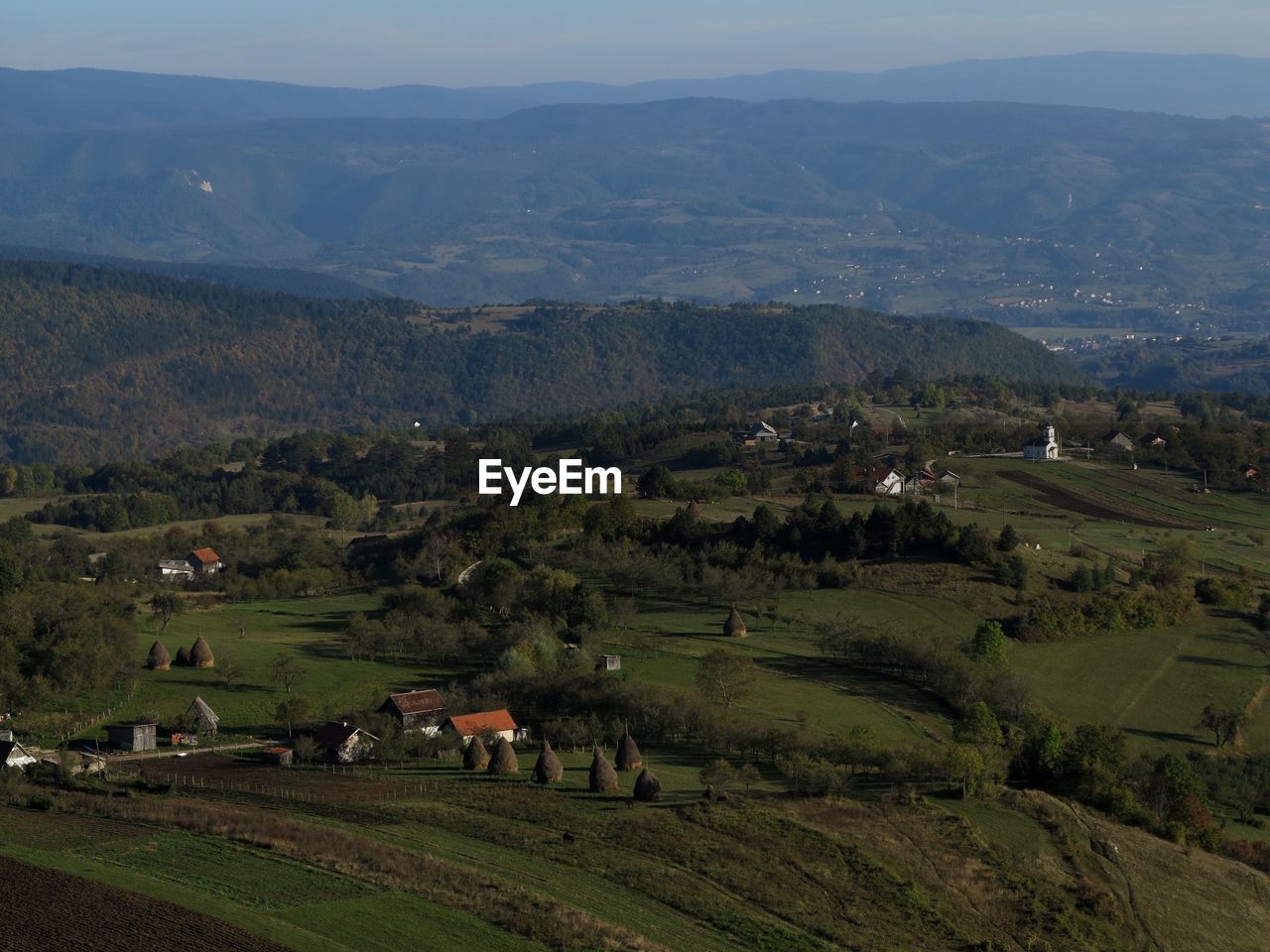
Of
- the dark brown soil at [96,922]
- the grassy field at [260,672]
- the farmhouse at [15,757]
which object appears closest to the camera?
the dark brown soil at [96,922]

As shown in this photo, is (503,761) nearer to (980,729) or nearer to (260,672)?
(980,729)

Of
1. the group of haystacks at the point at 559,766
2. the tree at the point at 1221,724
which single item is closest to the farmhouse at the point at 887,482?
the tree at the point at 1221,724

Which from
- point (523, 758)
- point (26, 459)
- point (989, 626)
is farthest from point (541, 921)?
point (26, 459)

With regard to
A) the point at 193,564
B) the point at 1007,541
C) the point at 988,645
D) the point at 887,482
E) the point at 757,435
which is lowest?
the point at 193,564

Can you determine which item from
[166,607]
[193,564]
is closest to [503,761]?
[166,607]

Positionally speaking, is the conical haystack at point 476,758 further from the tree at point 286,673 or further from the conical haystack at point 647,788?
the tree at point 286,673

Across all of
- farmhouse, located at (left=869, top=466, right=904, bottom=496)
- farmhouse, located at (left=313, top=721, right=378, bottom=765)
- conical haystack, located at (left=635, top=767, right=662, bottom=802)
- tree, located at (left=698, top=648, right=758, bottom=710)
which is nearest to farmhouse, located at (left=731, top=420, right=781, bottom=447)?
farmhouse, located at (left=869, top=466, right=904, bottom=496)
